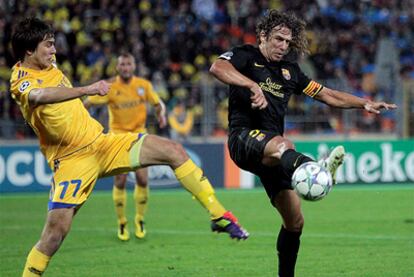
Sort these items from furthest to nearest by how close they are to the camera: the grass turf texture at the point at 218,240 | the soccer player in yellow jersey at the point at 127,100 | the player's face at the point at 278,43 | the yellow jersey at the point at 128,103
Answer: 1. the yellow jersey at the point at 128,103
2. the soccer player in yellow jersey at the point at 127,100
3. the grass turf texture at the point at 218,240
4. the player's face at the point at 278,43

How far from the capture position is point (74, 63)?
75.8 ft

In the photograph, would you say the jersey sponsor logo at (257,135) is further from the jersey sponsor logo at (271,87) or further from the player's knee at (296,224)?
the player's knee at (296,224)

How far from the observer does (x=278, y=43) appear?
25.5 ft

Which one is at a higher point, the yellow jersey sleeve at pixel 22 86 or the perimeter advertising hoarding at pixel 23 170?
the yellow jersey sleeve at pixel 22 86

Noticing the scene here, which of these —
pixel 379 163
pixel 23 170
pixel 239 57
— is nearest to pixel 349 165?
pixel 379 163

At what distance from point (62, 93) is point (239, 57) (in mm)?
1647

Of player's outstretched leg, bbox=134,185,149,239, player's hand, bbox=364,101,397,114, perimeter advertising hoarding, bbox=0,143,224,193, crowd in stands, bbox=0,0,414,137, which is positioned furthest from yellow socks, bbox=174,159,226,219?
crowd in stands, bbox=0,0,414,137

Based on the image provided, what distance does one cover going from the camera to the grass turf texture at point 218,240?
9.55 metres

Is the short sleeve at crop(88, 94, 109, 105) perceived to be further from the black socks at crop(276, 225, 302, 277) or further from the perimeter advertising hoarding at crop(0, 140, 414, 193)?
the perimeter advertising hoarding at crop(0, 140, 414, 193)

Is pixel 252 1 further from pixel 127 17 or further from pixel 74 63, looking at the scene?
pixel 74 63

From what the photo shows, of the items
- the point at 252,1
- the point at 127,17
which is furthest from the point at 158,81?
the point at 252,1

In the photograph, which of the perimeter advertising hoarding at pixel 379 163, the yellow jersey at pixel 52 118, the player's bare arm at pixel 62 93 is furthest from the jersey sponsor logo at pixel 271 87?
the perimeter advertising hoarding at pixel 379 163

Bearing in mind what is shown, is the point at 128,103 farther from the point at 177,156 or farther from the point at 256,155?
→ the point at 256,155

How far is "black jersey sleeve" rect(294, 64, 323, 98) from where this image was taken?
804 centimetres
